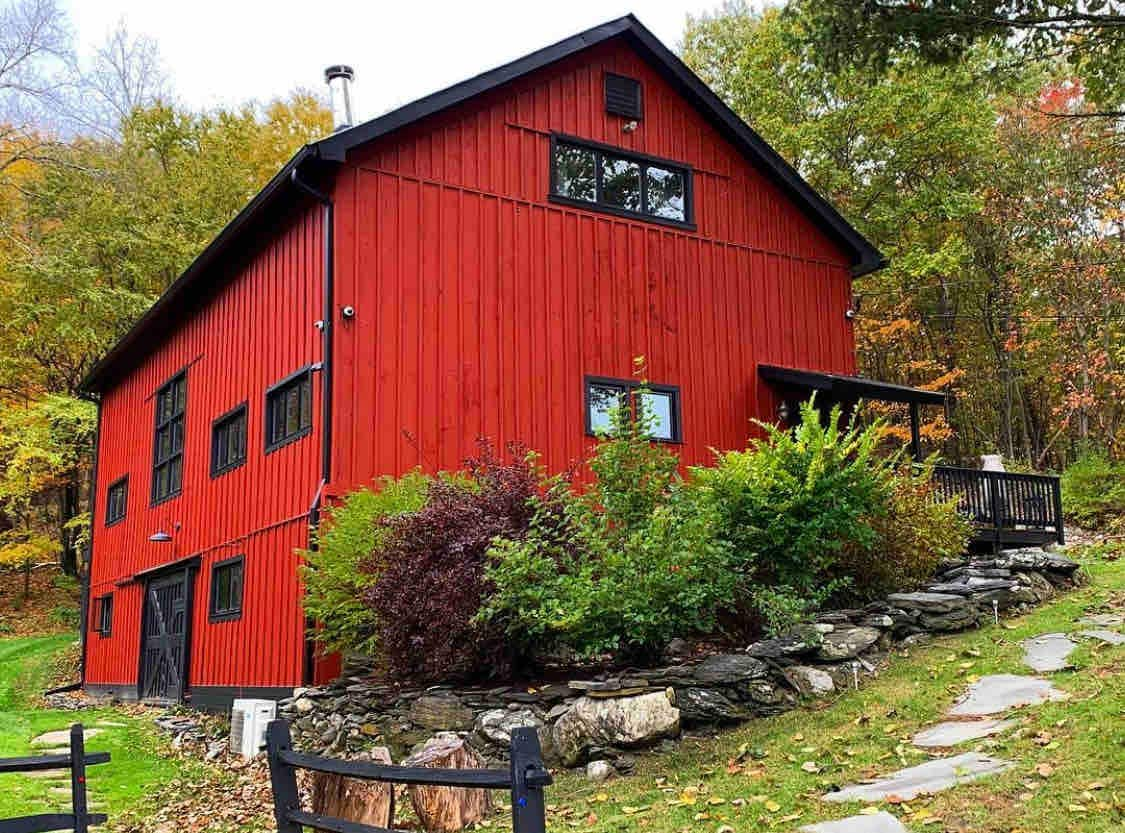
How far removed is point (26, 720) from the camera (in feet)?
48.5

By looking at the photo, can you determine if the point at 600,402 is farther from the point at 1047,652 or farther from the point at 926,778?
the point at 926,778

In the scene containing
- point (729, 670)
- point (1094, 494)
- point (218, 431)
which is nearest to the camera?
point (729, 670)

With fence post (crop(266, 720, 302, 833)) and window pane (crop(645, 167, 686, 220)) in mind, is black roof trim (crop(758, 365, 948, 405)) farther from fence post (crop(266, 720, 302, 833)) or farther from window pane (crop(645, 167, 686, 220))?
fence post (crop(266, 720, 302, 833))

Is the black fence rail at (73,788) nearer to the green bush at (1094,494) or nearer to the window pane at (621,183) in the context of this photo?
the window pane at (621,183)

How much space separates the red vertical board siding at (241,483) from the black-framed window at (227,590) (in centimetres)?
14

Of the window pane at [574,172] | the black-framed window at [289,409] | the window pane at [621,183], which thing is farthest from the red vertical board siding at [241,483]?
the window pane at [621,183]

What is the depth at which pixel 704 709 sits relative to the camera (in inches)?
344

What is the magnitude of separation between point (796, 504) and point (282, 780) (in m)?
6.39

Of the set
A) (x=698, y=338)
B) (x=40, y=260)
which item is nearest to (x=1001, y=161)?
(x=698, y=338)

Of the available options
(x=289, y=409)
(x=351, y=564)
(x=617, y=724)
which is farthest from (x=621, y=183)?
(x=617, y=724)

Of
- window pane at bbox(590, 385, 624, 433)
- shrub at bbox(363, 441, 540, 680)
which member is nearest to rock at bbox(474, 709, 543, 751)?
shrub at bbox(363, 441, 540, 680)

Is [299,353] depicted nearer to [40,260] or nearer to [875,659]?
[875,659]

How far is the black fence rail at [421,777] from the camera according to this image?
3.79 meters

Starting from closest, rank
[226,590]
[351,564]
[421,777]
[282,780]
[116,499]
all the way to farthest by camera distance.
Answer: [421,777] → [282,780] → [351,564] → [226,590] → [116,499]
